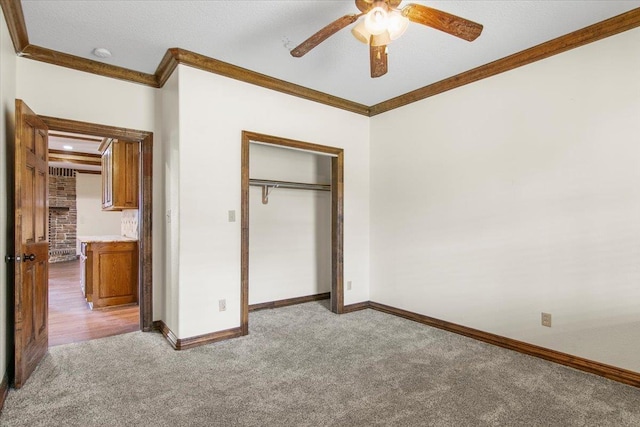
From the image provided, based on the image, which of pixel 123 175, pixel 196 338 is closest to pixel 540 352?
pixel 196 338

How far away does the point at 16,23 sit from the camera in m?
2.48

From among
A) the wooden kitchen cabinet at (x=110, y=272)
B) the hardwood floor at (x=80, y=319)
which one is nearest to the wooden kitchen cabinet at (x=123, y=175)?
the wooden kitchen cabinet at (x=110, y=272)

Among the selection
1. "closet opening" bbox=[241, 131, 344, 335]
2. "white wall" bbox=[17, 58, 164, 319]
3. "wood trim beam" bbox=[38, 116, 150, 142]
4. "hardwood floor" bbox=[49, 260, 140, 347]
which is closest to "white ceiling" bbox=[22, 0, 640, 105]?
"white wall" bbox=[17, 58, 164, 319]

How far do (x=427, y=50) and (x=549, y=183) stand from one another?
1564 millimetres

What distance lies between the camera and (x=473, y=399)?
2209 mm

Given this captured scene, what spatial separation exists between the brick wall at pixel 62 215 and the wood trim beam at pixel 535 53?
384 inches

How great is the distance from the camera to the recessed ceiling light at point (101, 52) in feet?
9.62

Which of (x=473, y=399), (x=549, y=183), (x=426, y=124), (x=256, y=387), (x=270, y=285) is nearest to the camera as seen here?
(x=473, y=399)

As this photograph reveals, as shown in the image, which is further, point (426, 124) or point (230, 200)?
point (426, 124)

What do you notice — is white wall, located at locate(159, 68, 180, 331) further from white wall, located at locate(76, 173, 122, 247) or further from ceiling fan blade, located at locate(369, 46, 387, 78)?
white wall, located at locate(76, 173, 122, 247)

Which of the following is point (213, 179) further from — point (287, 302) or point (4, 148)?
point (287, 302)

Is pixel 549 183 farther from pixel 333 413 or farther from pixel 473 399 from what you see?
pixel 333 413

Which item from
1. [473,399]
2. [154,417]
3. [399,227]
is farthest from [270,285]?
[473,399]

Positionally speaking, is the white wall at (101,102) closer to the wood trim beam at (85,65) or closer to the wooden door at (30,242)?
the wood trim beam at (85,65)
